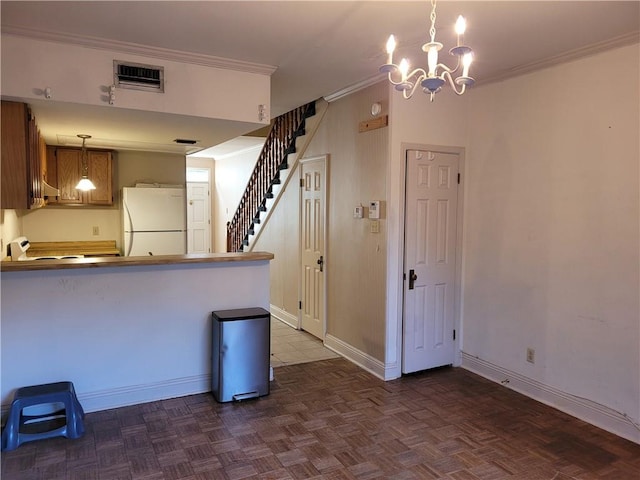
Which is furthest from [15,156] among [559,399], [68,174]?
[559,399]

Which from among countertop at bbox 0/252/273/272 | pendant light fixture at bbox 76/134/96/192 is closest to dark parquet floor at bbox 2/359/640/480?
countertop at bbox 0/252/273/272

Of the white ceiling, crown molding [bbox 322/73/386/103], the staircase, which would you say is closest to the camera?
the white ceiling

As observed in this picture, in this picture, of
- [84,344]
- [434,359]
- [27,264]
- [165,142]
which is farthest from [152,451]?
[165,142]

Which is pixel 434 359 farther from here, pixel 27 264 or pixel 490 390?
pixel 27 264

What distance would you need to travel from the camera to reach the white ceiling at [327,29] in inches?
99.2

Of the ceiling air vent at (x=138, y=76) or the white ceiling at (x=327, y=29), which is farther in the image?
the ceiling air vent at (x=138, y=76)

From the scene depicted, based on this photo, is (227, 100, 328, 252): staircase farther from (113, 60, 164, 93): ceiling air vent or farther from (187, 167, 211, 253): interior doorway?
(187, 167, 211, 253): interior doorway

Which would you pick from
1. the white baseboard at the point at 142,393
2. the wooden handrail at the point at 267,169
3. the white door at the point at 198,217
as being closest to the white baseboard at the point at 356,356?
the white baseboard at the point at 142,393

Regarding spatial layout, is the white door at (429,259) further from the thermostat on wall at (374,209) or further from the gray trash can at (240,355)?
the gray trash can at (240,355)

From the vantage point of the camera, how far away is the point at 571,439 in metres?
2.99

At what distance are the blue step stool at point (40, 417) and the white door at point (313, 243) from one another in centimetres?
261

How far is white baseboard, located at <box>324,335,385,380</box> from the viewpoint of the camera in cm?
405

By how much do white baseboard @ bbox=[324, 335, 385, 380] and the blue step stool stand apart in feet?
7.70

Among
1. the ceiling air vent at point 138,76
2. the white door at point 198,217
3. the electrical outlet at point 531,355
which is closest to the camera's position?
the ceiling air vent at point 138,76
